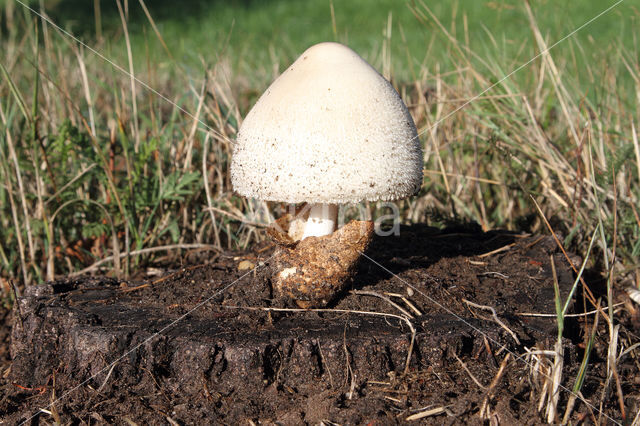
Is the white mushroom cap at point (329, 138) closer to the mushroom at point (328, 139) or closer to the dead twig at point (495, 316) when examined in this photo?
the mushroom at point (328, 139)

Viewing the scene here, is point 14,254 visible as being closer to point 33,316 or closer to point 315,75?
point 33,316

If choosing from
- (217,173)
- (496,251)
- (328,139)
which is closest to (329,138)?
(328,139)

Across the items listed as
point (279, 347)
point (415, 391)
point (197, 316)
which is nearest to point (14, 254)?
point (197, 316)

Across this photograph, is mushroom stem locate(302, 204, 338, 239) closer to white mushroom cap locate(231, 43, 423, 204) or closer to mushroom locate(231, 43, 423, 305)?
mushroom locate(231, 43, 423, 305)

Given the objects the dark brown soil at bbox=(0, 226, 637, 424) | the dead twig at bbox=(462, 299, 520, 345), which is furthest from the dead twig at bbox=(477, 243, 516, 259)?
the dead twig at bbox=(462, 299, 520, 345)

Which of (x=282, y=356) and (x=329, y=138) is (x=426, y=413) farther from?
(x=329, y=138)

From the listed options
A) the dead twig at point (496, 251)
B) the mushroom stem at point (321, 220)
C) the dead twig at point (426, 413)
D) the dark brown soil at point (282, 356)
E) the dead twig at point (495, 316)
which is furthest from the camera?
the dead twig at point (496, 251)

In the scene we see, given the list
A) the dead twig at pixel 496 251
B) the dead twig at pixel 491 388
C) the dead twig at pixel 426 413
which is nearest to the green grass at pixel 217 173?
the dead twig at pixel 496 251
